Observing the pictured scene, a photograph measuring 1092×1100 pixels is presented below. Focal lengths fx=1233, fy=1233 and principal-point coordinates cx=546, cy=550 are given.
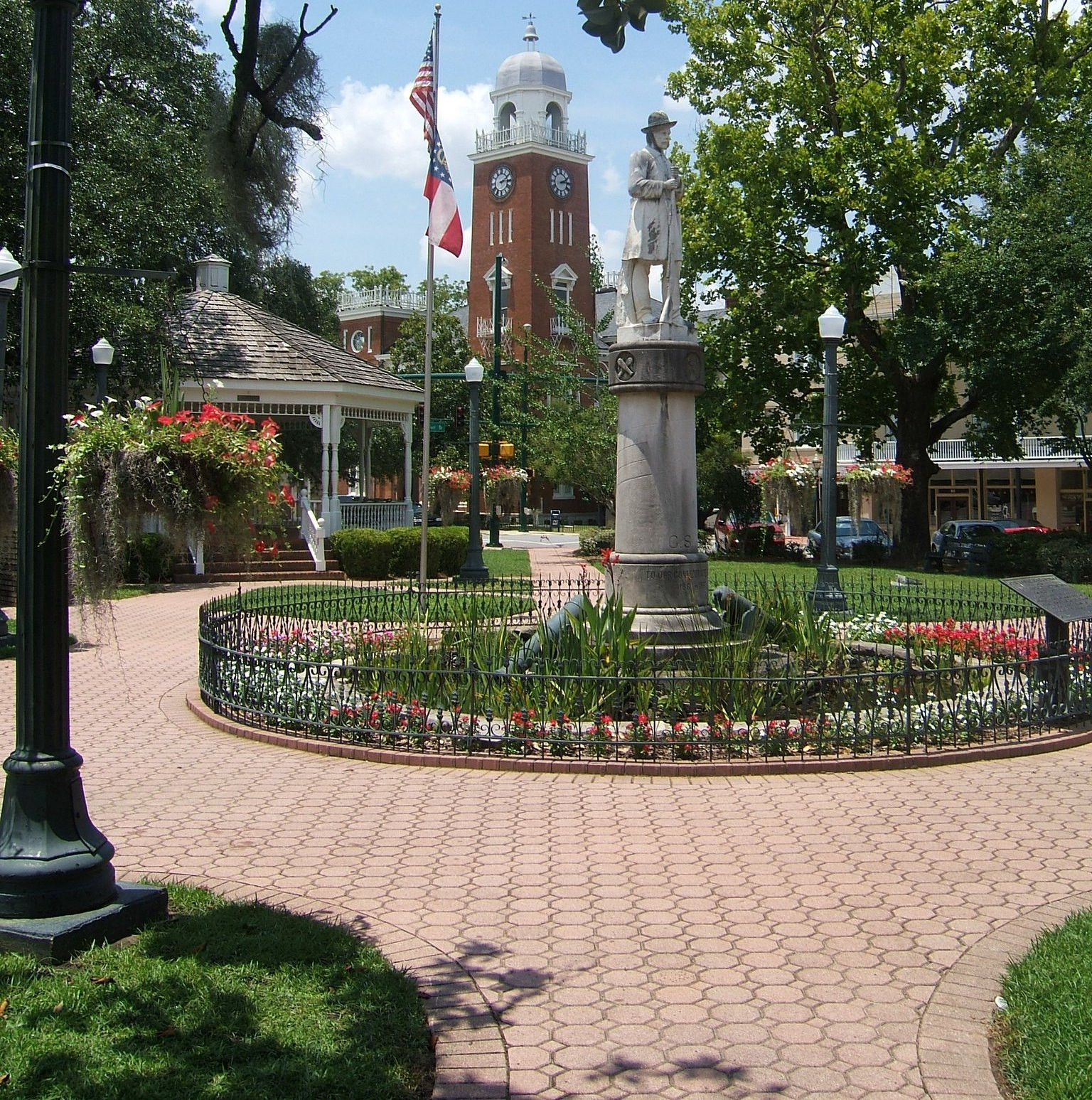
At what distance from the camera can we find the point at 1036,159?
93.9 ft

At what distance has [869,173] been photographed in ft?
96.2

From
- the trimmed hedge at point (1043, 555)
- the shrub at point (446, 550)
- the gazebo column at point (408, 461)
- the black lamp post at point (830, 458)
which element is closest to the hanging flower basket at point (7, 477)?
the black lamp post at point (830, 458)

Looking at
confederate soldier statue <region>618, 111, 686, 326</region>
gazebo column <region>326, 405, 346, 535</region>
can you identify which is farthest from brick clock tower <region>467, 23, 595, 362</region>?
confederate soldier statue <region>618, 111, 686, 326</region>

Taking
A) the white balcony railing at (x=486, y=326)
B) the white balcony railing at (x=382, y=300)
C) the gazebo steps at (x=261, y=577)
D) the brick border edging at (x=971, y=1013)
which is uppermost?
the white balcony railing at (x=382, y=300)

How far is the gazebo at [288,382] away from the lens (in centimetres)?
2766

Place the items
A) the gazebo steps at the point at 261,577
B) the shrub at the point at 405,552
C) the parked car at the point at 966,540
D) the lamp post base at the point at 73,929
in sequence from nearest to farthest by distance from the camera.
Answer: the lamp post base at the point at 73,929
the gazebo steps at the point at 261,577
the shrub at the point at 405,552
the parked car at the point at 966,540

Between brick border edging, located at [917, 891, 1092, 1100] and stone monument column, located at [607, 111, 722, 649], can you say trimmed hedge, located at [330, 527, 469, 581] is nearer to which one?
stone monument column, located at [607, 111, 722, 649]

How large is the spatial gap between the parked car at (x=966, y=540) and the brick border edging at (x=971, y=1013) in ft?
80.7

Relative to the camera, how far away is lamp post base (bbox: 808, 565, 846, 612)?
16000 millimetres

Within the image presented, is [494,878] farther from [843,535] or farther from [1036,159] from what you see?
[843,535]

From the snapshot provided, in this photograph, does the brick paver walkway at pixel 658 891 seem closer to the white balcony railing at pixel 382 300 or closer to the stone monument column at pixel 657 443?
the stone monument column at pixel 657 443

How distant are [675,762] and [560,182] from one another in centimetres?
6197

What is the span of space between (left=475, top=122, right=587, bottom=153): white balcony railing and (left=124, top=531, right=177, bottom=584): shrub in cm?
4630

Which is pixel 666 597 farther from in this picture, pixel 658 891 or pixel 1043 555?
pixel 1043 555
